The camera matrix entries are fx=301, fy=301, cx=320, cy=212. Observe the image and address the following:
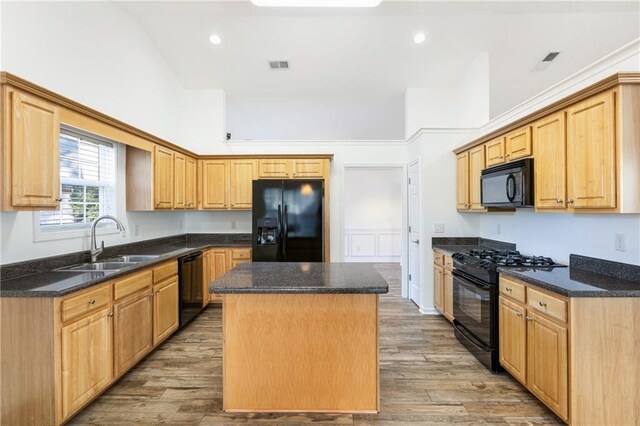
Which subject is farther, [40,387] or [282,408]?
[282,408]

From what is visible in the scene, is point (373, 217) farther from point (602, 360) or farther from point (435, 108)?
point (602, 360)

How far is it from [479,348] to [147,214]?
4.15 meters

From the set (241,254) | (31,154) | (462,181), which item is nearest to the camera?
(31,154)

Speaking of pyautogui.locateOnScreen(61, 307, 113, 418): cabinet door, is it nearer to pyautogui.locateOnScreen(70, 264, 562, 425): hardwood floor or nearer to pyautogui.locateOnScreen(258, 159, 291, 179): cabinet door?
pyautogui.locateOnScreen(70, 264, 562, 425): hardwood floor

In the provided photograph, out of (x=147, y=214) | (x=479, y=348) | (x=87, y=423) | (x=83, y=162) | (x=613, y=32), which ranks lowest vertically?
(x=87, y=423)

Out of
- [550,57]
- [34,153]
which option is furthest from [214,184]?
[550,57]

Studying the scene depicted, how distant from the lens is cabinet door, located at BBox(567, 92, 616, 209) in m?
1.95

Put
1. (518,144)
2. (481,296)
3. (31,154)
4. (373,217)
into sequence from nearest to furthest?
(31,154) → (481,296) → (518,144) → (373,217)

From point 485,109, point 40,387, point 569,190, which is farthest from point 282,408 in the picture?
point 485,109

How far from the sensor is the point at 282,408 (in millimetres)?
2074

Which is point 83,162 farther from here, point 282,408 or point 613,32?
point 613,32

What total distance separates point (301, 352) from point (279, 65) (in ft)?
13.2

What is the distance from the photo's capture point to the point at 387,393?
2.35 metres

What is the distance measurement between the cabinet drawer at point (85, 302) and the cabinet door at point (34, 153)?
0.69 metres
